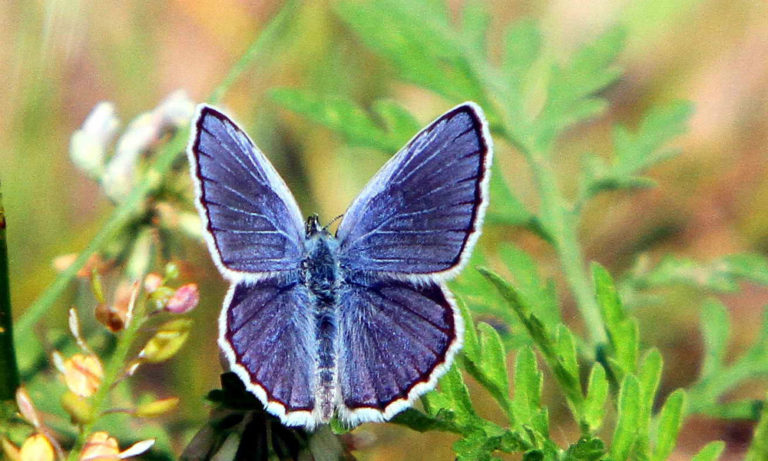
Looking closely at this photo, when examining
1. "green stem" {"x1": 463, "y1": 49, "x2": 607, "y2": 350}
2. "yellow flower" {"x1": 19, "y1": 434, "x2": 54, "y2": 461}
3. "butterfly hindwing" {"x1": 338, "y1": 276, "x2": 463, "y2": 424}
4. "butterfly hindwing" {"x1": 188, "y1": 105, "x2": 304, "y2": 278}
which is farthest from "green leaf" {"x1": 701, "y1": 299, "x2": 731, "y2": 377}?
"yellow flower" {"x1": 19, "y1": 434, "x2": 54, "y2": 461}

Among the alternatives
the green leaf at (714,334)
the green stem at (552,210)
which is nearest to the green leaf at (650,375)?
the green stem at (552,210)

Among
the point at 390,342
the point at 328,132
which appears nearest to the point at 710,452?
the point at 390,342

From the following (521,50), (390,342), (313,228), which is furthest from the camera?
(521,50)

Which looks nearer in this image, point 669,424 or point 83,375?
point 83,375

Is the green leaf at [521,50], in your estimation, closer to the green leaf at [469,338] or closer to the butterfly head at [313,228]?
the butterfly head at [313,228]

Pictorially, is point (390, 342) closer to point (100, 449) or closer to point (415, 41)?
point (100, 449)
